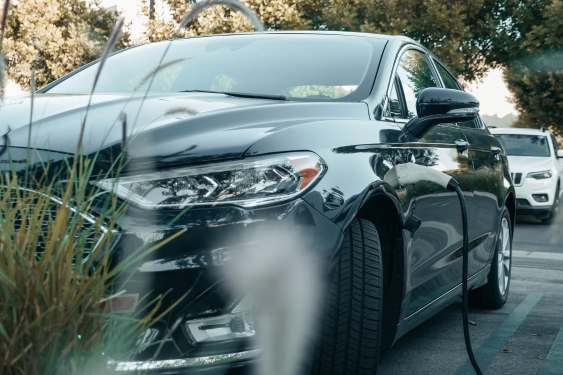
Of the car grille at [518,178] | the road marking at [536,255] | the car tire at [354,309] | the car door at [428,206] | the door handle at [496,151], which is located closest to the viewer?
the car tire at [354,309]

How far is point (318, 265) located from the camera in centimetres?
321

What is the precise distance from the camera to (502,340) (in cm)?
544

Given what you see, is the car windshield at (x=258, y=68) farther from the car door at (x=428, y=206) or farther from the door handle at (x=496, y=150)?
the door handle at (x=496, y=150)

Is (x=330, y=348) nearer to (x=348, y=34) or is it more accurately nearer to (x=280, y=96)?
(x=280, y=96)

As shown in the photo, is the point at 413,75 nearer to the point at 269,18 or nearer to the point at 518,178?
the point at 518,178

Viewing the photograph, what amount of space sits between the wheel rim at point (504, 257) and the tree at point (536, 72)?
19361mm

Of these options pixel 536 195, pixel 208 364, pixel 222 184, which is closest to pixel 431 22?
pixel 536 195

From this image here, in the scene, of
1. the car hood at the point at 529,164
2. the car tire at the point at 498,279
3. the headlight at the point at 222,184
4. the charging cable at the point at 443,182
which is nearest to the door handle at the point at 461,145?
the charging cable at the point at 443,182

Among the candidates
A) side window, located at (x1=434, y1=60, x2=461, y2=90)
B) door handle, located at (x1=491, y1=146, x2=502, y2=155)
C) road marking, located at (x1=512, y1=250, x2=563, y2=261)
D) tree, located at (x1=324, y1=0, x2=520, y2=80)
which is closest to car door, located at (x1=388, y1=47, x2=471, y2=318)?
side window, located at (x1=434, y1=60, x2=461, y2=90)

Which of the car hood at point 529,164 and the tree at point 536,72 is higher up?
the tree at point 536,72

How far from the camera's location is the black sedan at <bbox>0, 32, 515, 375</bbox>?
3.01 m

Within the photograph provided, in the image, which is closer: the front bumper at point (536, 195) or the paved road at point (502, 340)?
the paved road at point (502, 340)

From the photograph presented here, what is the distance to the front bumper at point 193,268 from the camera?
2939 mm

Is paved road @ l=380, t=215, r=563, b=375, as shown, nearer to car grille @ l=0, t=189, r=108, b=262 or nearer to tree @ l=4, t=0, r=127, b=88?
car grille @ l=0, t=189, r=108, b=262
